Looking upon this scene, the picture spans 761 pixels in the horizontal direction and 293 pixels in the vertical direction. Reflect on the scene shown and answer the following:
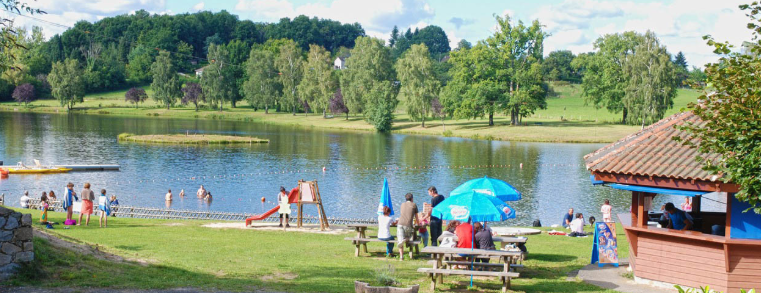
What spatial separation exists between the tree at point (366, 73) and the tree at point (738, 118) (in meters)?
96.8

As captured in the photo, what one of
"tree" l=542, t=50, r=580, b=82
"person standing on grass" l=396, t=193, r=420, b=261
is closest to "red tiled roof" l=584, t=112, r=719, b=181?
"person standing on grass" l=396, t=193, r=420, b=261

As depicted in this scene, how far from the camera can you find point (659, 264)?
611 inches

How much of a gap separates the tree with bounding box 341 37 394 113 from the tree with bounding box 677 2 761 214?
9678 centimetres

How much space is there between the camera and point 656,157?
15.6 m

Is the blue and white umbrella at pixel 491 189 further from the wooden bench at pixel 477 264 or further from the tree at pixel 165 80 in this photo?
the tree at pixel 165 80

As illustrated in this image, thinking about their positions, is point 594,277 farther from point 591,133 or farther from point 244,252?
point 591,133

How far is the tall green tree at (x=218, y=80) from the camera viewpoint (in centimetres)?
13300

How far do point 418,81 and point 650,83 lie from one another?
32.4 meters

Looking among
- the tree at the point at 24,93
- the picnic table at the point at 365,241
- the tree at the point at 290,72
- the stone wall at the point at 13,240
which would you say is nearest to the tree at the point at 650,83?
the tree at the point at 290,72

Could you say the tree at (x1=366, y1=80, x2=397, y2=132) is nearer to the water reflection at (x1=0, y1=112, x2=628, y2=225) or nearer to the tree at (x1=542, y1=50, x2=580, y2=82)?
the water reflection at (x1=0, y1=112, x2=628, y2=225)

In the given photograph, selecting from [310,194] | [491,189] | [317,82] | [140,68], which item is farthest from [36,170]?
[140,68]

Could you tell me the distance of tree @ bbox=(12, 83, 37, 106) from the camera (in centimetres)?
14043

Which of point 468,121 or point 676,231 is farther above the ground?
point 468,121

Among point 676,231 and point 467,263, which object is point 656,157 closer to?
point 676,231
